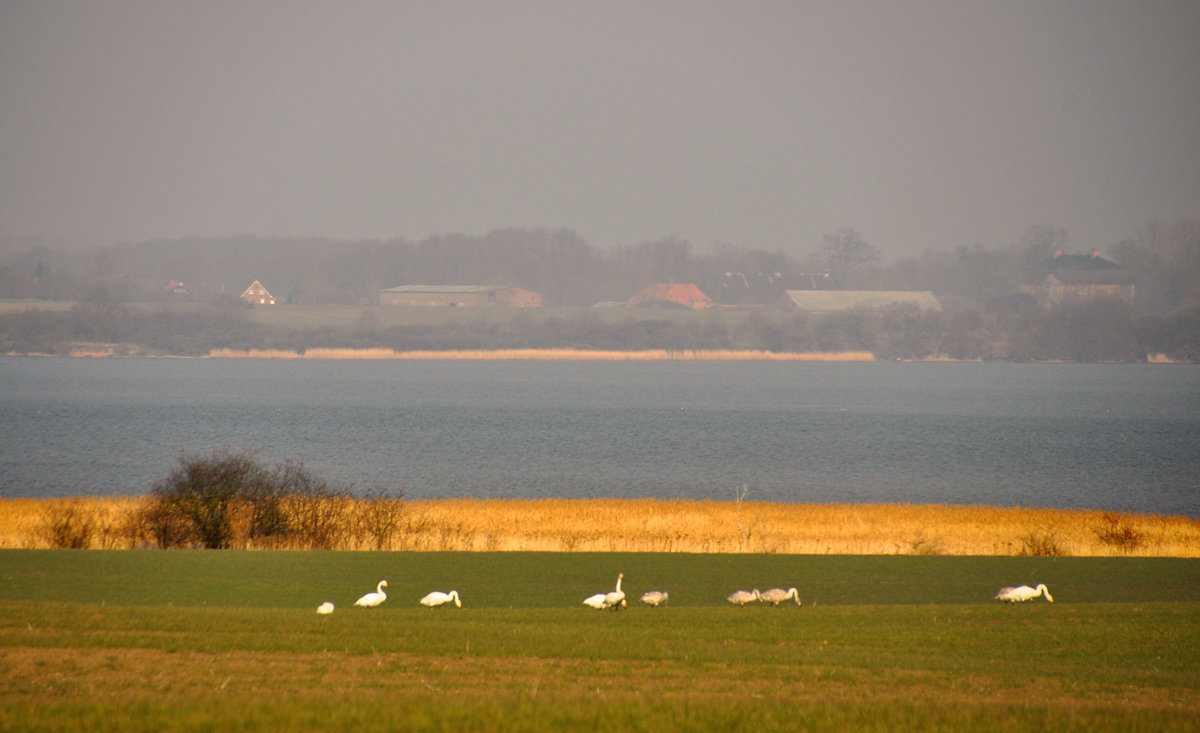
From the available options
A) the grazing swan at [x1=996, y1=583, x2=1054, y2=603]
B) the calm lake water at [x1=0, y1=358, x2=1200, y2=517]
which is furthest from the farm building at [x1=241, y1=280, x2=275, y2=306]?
the grazing swan at [x1=996, y1=583, x2=1054, y2=603]

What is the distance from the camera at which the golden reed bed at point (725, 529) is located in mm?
23125

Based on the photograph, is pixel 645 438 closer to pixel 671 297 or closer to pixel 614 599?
pixel 614 599

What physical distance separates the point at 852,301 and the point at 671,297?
29630mm

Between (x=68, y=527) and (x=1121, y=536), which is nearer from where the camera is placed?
(x=68, y=527)

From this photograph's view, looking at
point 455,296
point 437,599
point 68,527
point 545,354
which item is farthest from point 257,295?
point 437,599

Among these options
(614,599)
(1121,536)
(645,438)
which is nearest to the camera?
(614,599)

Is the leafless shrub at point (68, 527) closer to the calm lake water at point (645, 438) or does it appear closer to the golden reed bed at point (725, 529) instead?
the golden reed bed at point (725, 529)

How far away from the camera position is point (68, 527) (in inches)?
865

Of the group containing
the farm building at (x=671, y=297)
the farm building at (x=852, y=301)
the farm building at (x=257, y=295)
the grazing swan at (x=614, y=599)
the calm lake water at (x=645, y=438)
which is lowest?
the calm lake water at (x=645, y=438)

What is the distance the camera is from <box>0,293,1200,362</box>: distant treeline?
13600 centimetres

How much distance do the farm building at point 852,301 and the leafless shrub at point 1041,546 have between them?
123105 millimetres

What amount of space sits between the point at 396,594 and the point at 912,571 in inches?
347

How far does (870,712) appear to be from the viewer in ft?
24.9

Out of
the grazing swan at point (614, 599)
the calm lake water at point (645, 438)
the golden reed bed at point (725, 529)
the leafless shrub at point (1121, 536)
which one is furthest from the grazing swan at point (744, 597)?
the calm lake water at point (645, 438)
